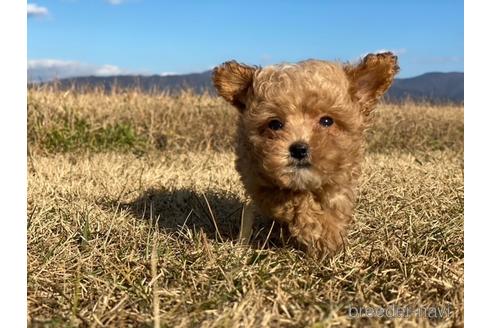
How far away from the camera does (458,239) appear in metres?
3.50

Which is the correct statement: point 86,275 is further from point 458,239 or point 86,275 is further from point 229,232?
point 458,239

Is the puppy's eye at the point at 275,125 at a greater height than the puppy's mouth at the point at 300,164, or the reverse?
the puppy's eye at the point at 275,125

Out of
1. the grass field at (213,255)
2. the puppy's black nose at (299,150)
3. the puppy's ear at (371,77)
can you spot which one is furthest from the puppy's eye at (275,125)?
the grass field at (213,255)

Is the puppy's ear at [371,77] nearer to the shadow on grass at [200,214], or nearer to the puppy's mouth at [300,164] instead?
the puppy's mouth at [300,164]

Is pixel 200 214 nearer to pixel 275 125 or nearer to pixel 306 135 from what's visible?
pixel 275 125

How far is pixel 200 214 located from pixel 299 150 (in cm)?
155

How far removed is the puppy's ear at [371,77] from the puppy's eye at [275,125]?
556 millimetres

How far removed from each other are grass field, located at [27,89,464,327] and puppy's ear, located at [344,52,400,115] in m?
0.83

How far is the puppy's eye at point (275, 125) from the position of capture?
10.5 ft

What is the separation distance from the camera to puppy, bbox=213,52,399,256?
3.07 metres

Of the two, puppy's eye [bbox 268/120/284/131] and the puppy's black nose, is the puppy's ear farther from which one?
the puppy's black nose

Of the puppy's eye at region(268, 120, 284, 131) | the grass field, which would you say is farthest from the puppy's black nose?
the grass field

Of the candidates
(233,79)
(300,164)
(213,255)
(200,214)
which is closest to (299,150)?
(300,164)

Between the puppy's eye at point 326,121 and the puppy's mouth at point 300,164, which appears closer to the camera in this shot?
the puppy's mouth at point 300,164
